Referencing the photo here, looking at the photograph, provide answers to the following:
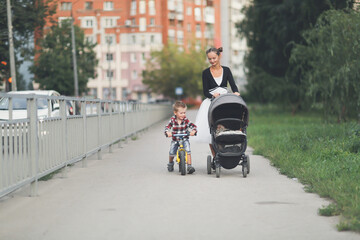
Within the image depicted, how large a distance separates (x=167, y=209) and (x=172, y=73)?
269 ft

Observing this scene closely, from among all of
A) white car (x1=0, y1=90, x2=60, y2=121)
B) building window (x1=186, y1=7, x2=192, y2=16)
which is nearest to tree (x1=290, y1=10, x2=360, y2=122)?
white car (x1=0, y1=90, x2=60, y2=121)

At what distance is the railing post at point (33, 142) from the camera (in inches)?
346

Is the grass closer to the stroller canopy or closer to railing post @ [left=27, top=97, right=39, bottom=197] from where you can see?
the stroller canopy

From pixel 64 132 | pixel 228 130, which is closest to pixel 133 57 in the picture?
pixel 64 132

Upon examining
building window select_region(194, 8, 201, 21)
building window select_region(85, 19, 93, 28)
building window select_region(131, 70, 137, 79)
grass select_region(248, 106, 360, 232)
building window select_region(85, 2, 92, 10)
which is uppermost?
building window select_region(85, 2, 92, 10)

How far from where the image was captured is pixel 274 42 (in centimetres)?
3584

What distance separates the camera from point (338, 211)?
7.06 m

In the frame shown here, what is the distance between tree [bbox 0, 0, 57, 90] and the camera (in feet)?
91.9

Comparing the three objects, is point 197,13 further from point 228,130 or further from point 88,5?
point 228,130

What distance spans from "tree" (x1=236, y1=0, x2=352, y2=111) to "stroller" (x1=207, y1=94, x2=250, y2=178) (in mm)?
21664

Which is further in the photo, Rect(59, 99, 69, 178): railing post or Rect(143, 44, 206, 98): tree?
Rect(143, 44, 206, 98): tree

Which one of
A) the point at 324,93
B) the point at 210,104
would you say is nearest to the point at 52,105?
the point at 210,104

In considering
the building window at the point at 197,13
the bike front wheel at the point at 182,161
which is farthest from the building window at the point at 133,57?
→ the bike front wheel at the point at 182,161

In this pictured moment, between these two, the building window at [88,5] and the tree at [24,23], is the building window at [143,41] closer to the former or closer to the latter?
the building window at [88,5]
